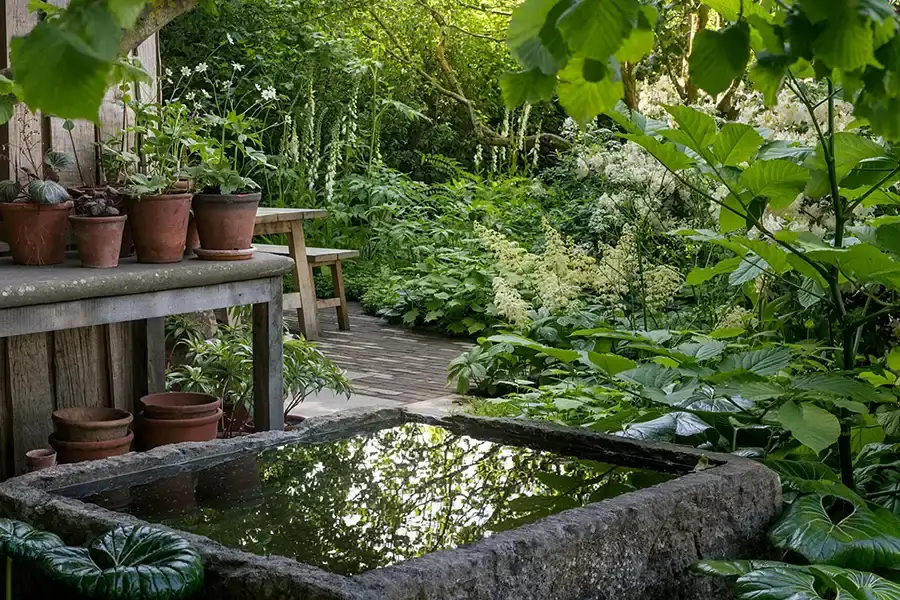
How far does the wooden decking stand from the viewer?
241 inches

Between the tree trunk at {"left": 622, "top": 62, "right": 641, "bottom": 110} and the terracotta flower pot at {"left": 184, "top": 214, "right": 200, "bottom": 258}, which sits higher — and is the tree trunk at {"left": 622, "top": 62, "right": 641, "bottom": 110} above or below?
above

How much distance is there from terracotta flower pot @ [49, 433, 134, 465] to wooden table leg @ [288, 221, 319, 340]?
4133mm

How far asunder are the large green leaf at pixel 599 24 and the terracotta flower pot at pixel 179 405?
340 centimetres

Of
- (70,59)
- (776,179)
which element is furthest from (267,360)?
(70,59)

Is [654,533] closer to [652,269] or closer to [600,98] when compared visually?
[600,98]

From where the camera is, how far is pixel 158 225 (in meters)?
4.09

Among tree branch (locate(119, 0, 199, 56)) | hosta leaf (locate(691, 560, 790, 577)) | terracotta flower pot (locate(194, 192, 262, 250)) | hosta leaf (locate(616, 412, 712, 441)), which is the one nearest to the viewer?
hosta leaf (locate(691, 560, 790, 577))

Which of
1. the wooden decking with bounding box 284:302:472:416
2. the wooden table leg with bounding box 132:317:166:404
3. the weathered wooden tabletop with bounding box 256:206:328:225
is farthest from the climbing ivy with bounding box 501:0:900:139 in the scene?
the weathered wooden tabletop with bounding box 256:206:328:225

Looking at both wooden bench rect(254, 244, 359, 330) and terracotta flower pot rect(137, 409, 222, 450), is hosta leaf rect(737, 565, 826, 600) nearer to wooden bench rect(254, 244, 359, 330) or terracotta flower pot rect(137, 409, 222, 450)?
terracotta flower pot rect(137, 409, 222, 450)

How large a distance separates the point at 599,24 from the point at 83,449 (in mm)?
3282

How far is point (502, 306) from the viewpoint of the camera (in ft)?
19.9

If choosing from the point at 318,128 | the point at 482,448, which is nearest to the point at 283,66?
the point at 318,128

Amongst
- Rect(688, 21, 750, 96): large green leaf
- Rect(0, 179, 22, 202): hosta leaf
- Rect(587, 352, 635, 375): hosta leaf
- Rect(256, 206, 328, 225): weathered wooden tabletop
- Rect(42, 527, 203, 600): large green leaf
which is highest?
Rect(688, 21, 750, 96): large green leaf

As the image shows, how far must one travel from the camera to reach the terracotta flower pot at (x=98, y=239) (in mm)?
3896
